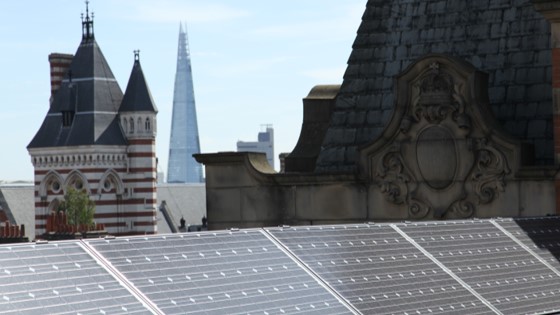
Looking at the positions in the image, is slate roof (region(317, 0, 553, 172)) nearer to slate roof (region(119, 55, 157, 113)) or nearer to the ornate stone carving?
the ornate stone carving

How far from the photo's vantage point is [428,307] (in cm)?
1280

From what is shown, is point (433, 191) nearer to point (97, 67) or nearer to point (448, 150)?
point (448, 150)

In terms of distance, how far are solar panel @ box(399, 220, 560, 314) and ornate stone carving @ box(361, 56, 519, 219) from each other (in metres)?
5.13

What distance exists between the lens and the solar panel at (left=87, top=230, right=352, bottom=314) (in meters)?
11.2

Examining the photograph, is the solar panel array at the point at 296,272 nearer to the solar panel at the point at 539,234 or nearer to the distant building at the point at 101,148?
the solar panel at the point at 539,234

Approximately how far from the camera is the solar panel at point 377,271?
12.6m

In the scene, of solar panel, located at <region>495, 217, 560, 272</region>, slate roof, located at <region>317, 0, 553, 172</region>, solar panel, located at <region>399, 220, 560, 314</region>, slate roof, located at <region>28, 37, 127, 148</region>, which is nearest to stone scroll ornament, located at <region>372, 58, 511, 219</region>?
slate roof, located at <region>317, 0, 553, 172</region>

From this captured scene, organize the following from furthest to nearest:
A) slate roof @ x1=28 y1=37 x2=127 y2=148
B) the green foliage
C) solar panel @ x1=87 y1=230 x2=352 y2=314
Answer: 1. slate roof @ x1=28 y1=37 x2=127 y2=148
2. the green foliage
3. solar panel @ x1=87 y1=230 x2=352 y2=314

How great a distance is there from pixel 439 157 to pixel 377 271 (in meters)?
8.44

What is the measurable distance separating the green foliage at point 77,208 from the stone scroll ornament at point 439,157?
118199mm

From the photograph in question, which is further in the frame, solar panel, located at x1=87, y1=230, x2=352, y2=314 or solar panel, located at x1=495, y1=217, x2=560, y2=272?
solar panel, located at x1=495, y1=217, x2=560, y2=272

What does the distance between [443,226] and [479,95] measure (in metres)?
5.97

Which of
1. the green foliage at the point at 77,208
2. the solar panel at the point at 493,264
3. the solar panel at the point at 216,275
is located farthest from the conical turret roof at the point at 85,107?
the solar panel at the point at 216,275

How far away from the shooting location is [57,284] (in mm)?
10555
